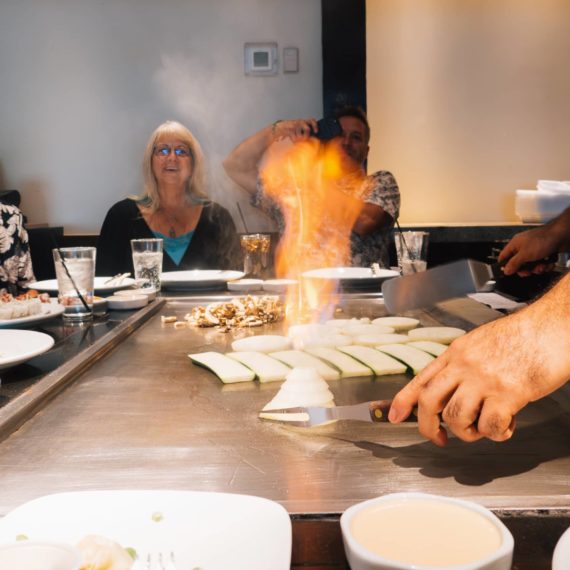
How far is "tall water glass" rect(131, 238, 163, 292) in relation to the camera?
2602mm

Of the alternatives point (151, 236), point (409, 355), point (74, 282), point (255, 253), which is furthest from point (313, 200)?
point (409, 355)

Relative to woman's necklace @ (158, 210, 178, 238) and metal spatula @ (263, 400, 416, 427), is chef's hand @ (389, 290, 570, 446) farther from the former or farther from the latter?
woman's necklace @ (158, 210, 178, 238)

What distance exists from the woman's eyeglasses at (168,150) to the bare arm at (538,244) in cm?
288

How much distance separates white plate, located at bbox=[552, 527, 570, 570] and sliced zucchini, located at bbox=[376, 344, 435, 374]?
812mm

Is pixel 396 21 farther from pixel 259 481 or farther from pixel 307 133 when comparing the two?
pixel 259 481

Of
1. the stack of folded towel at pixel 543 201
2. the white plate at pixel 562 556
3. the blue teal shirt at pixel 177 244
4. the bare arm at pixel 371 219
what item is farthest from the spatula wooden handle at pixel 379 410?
the stack of folded towel at pixel 543 201

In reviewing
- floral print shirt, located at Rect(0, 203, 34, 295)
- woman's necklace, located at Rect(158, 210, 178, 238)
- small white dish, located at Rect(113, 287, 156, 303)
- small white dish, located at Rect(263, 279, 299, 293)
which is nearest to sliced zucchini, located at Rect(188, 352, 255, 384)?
small white dish, located at Rect(113, 287, 156, 303)

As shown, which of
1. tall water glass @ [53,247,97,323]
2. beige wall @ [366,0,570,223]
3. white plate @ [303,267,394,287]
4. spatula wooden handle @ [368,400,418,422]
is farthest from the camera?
beige wall @ [366,0,570,223]

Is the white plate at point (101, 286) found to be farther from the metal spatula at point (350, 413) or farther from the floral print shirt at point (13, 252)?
the metal spatula at point (350, 413)

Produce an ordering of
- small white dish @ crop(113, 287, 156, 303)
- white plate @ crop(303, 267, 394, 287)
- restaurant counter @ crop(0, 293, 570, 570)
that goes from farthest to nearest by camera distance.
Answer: white plate @ crop(303, 267, 394, 287), small white dish @ crop(113, 287, 156, 303), restaurant counter @ crop(0, 293, 570, 570)

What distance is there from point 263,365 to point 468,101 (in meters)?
4.27

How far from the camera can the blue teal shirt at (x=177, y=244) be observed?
4582 millimetres

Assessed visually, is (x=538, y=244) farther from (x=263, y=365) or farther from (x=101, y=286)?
(x=101, y=286)

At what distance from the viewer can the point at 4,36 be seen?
190 inches
